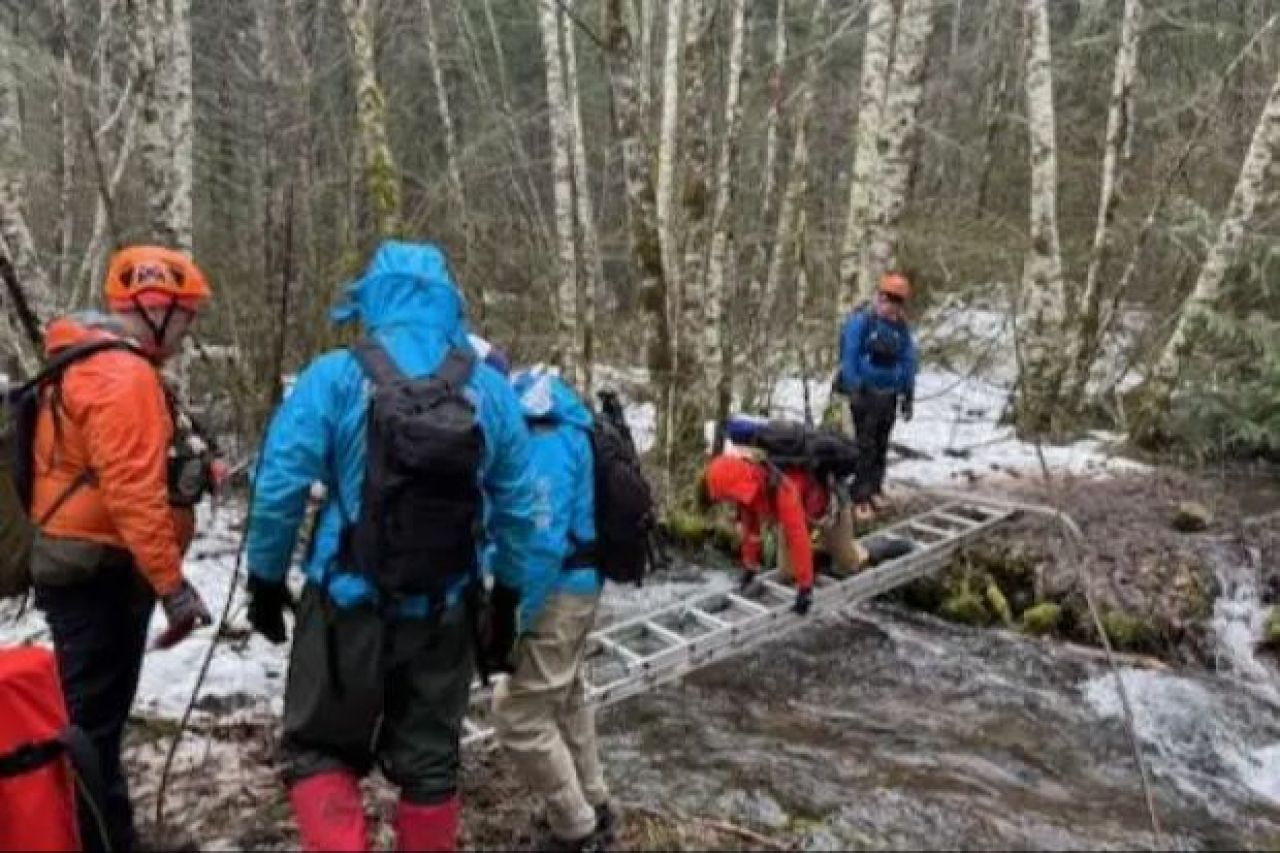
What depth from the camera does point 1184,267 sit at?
48.9ft

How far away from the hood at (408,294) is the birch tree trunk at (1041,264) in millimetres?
9421

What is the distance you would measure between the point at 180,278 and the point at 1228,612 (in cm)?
761

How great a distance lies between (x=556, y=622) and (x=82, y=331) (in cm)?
190

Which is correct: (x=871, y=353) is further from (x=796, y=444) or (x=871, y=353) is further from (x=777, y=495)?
(x=777, y=495)

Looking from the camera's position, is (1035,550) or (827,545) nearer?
(827,545)

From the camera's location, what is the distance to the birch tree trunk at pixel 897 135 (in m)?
9.84

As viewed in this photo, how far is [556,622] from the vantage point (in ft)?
13.6

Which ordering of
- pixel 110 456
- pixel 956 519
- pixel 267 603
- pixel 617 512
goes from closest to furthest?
1. pixel 267 603
2. pixel 110 456
3. pixel 617 512
4. pixel 956 519

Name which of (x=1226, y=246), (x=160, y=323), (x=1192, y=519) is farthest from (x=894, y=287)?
(x=160, y=323)

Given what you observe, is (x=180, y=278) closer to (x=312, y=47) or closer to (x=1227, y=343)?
(x=312, y=47)

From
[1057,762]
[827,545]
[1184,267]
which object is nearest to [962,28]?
[1184,267]

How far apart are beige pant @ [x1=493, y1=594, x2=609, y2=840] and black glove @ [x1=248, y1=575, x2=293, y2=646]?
0.96 m

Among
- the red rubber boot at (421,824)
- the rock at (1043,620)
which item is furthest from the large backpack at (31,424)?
the rock at (1043,620)

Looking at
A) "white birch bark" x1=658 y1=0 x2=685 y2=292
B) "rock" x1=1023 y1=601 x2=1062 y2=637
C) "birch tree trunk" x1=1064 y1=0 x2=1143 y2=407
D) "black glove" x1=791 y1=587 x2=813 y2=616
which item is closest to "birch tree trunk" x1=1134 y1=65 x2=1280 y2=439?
"birch tree trunk" x1=1064 y1=0 x2=1143 y2=407
